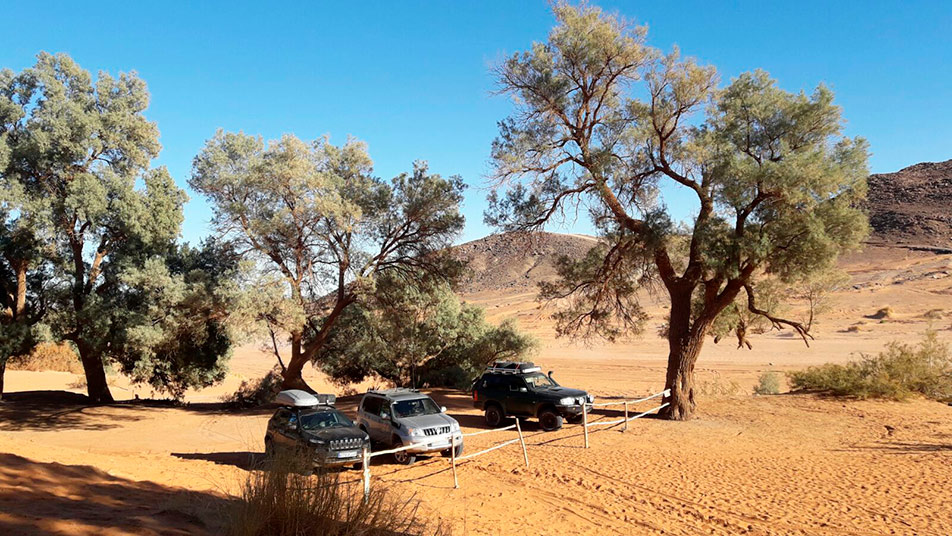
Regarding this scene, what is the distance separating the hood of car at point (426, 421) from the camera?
42.8 feet

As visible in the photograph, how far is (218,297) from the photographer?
20250 millimetres

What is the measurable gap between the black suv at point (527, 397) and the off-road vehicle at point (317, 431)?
5733mm

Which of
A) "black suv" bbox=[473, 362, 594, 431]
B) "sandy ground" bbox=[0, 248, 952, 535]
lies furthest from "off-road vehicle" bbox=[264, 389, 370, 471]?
"black suv" bbox=[473, 362, 594, 431]

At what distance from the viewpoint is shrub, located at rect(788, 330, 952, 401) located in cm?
2147

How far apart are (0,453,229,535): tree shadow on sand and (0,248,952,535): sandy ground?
0.11ft

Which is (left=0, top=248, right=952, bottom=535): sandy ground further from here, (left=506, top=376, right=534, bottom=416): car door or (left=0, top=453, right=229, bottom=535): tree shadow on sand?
(left=506, top=376, right=534, bottom=416): car door

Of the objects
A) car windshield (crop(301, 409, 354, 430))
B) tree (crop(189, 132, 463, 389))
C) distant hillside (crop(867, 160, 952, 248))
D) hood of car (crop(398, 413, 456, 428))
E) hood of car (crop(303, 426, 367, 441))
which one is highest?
distant hillside (crop(867, 160, 952, 248))

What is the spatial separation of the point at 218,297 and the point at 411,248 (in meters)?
7.41

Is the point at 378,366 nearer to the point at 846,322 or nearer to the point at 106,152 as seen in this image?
the point at 106,152

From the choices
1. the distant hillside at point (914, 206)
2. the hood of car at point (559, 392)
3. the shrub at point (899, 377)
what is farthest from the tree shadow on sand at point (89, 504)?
the distant hillside at point (914, 206)

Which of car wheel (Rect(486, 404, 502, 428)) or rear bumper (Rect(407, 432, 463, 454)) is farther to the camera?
car wheel (Rect(486, 404, 502, 428))

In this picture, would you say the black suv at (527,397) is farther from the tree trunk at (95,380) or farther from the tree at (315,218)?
the tree trunk at (95,380)

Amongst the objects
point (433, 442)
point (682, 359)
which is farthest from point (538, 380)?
point (433, 442)

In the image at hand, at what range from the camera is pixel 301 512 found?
5484mm
